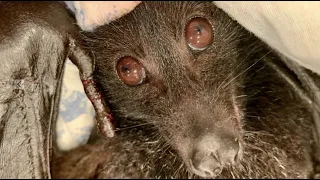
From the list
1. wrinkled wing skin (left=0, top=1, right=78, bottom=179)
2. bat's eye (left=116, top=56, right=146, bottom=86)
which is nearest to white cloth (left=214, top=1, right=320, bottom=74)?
bat's eye (left=116, top=56, right=146, bottom=86)

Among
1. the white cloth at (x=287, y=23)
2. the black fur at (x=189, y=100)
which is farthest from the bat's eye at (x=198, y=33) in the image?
the white cloth at (x=287, y=23)

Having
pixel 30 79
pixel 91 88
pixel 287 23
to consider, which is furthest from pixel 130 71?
pixel 287 23

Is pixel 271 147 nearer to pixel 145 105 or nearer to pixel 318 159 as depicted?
pixel 318 159

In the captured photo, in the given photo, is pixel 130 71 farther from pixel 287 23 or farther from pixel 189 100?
pixel 287 23

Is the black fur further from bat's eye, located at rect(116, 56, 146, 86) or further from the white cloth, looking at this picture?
the white cloth

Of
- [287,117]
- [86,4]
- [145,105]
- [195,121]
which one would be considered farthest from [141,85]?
[287,117]

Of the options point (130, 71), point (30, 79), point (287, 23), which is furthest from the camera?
point (130, 71)
